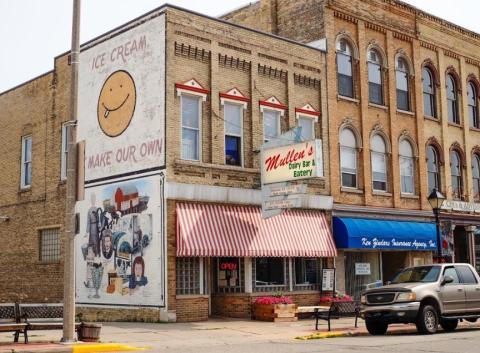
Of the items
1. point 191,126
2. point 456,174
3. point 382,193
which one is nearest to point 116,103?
point 191,126

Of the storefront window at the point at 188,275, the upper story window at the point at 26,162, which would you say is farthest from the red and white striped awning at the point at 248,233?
the upper story window at the point at 26,162

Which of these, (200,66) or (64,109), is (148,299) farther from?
(64,109)

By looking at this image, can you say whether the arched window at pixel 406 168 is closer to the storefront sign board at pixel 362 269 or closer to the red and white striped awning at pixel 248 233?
the storefront sign board at pixel 362 269

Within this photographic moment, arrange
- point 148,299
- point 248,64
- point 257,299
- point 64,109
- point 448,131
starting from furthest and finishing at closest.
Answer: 1. point 448,131
2. point 64,109
3. point 248,64
4. point 257,299
5. point 148,299

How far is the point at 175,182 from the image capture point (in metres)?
21.3

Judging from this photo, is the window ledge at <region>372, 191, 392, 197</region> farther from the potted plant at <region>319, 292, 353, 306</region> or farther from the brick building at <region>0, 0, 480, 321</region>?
the potted plant at <region>319, 292, 353, 306</region>

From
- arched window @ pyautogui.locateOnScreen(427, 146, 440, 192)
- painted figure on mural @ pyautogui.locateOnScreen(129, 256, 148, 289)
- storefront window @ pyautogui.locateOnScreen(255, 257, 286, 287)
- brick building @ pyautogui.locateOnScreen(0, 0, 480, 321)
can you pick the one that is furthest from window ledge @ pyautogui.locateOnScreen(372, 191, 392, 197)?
painted figure on mural @ pyautogui.locateOnScreen(129, 256, 148, 289)

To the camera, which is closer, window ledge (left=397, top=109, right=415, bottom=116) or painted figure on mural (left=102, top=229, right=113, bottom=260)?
painted figure on mural (left=102, top=229, right=113, bottom=260)

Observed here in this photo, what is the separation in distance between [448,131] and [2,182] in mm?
20205

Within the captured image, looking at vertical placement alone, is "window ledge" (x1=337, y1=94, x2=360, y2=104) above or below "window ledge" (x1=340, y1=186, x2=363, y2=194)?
above

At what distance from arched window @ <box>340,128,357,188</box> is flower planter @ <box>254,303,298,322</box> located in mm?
6946

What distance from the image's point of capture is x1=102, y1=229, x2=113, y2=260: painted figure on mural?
22688 mm

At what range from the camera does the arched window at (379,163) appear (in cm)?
2878

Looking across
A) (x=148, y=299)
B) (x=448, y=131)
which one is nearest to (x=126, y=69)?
(x=148, y=299)
